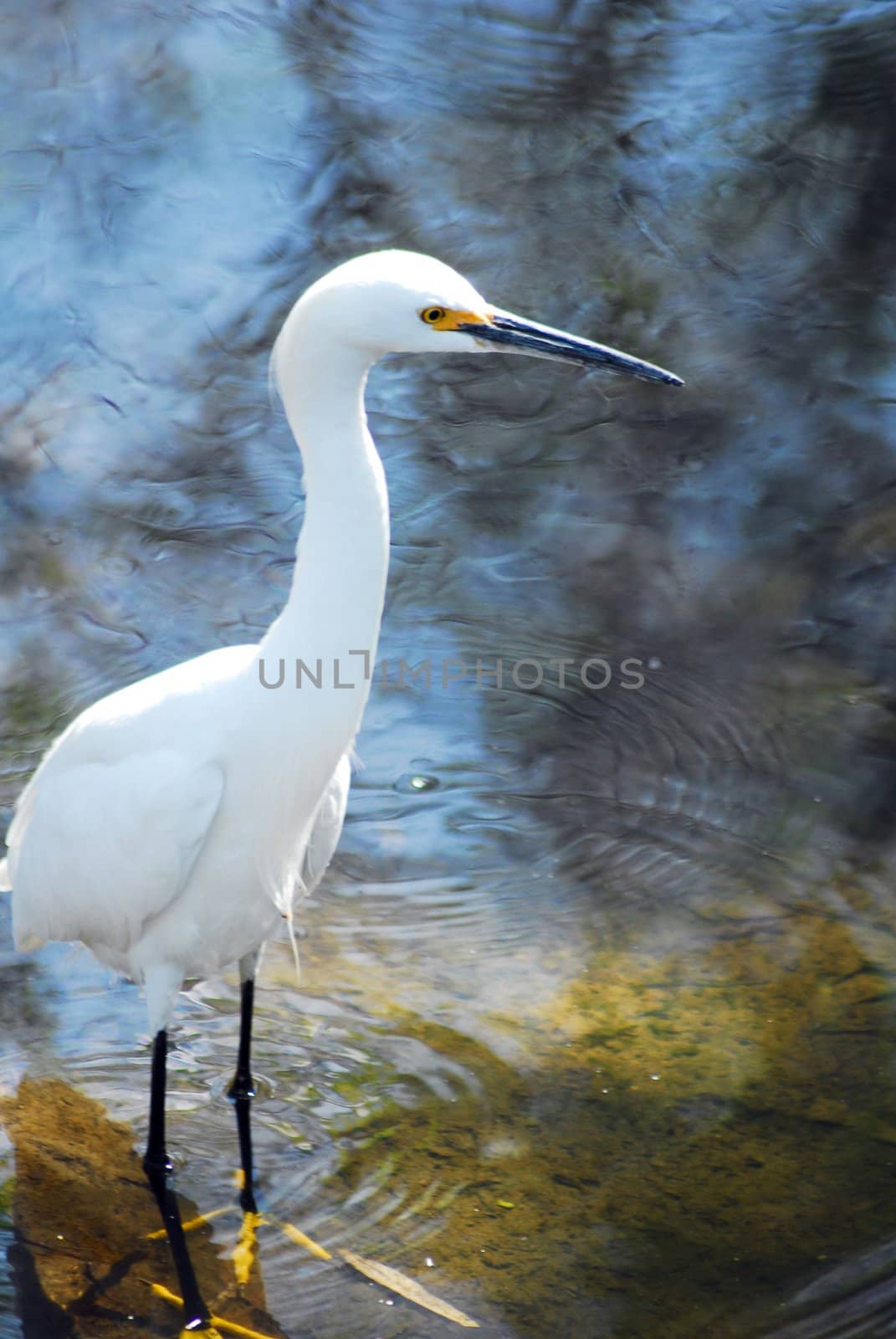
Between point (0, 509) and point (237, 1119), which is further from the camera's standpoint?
point (0, 509)

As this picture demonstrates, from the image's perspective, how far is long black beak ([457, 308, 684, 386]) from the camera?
2250 mm

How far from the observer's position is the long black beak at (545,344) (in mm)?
2250

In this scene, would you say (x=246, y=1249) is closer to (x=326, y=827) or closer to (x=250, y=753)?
(x=326, y=827)

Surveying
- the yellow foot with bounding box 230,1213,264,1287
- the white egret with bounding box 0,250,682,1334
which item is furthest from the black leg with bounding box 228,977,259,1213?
the yellow foot with bounding box 230,1213,264,1287

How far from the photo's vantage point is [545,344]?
228 centimetres

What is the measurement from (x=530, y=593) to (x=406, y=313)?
2260mm

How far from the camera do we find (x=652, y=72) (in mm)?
6949

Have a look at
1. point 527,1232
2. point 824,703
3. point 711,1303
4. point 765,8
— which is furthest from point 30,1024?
point 765,8

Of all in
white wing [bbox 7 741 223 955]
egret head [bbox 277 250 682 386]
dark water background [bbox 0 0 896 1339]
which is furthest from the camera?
dark water background [bbox 0 0 896 1339]

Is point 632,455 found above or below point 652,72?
below

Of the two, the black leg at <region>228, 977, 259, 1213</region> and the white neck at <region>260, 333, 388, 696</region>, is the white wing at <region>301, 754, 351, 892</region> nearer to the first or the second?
the black leg at <region>228, 977, 259, 1213</region>

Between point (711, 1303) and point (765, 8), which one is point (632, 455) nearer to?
point (711, 1303)

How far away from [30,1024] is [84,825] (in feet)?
2.16

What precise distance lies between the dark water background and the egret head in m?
1.41
